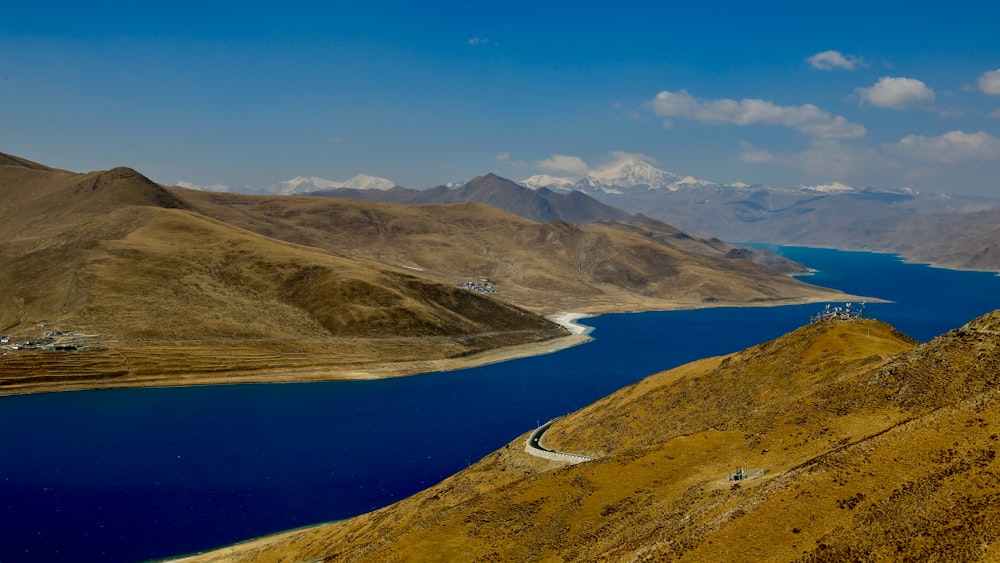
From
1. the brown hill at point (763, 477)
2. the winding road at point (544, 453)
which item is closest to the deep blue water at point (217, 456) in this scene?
the brown hill at point (763, 477)

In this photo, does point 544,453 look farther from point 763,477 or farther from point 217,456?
point 217,456

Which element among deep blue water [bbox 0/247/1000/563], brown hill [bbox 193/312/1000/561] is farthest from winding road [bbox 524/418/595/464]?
deep blue water [bbox 0/247/1000/563]

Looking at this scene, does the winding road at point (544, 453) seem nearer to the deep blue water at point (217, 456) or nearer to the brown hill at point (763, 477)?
the brown hill at point (763, 477)

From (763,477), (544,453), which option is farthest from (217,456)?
(763,477)

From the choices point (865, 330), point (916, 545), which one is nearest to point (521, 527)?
point (916, 545)

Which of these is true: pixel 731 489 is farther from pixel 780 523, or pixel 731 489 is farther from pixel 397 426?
pixel 397 426
